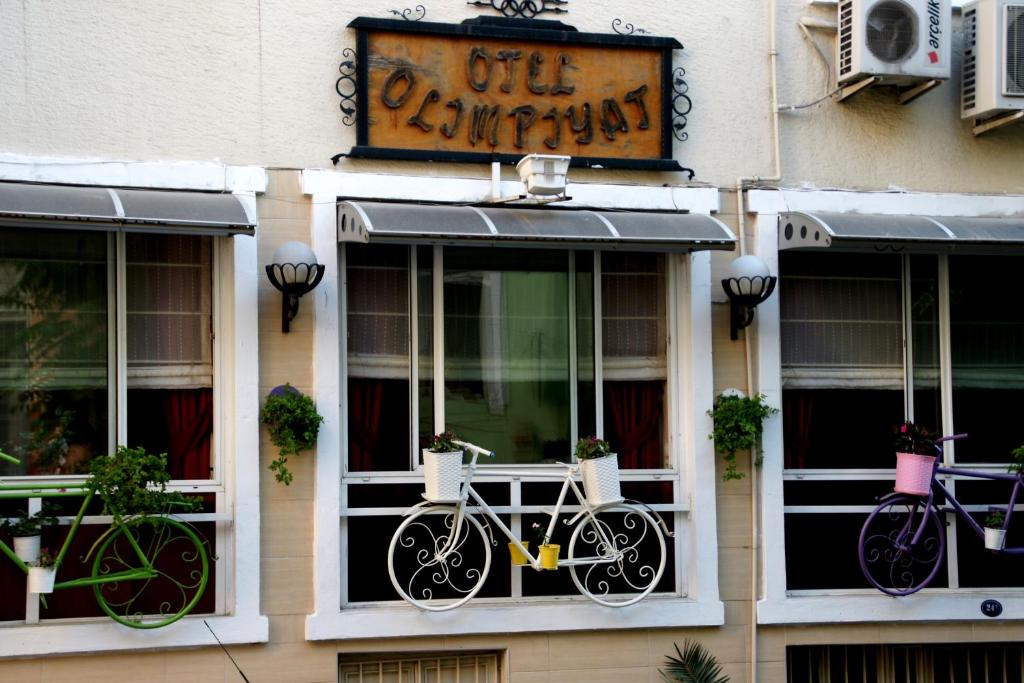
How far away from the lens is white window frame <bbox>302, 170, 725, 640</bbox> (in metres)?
8.17

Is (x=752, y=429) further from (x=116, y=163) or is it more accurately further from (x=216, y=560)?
(x=116, y=163)

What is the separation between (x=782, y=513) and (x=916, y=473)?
2.93 feet

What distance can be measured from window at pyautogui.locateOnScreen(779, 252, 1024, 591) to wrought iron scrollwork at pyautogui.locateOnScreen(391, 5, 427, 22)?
2.94m

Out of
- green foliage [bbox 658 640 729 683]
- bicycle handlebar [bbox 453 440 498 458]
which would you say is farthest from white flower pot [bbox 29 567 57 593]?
green foliage [bbox 658 640 729 683]

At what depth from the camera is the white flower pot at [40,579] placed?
293 inches

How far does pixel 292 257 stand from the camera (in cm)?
791

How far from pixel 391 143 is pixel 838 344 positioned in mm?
3316

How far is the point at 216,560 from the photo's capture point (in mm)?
8047

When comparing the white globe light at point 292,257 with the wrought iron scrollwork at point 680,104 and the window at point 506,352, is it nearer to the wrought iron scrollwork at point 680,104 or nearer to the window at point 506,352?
the window at point 506,352

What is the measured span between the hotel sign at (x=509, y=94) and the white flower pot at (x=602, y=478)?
1.95 meters

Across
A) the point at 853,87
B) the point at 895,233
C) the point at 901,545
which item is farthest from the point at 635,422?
the point at 853,87

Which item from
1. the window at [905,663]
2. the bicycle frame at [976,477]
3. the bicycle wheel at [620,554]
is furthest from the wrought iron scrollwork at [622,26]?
the window at [905,663]

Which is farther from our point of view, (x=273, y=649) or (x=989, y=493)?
(x=989, y=493)

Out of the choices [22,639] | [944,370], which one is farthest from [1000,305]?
[22,639]
